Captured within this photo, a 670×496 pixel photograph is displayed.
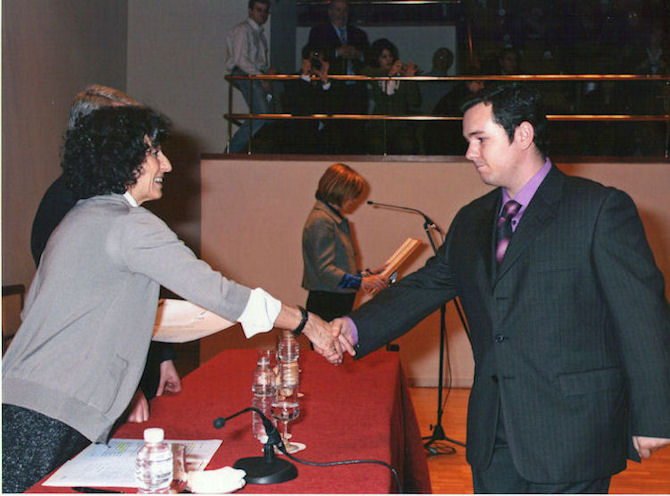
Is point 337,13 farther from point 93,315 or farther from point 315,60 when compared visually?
point 93,315

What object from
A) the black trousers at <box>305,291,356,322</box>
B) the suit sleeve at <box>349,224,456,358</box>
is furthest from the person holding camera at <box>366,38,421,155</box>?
the suit sleeve at <box>349,224,456,358</box>

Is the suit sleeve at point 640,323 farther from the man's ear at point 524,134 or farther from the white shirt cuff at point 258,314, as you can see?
the white shirt cuff at point 258,314

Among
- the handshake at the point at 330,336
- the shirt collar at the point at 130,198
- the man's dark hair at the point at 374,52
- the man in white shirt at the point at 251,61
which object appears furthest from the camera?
the man's dark hair at the point at 374,52

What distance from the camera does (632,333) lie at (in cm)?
182

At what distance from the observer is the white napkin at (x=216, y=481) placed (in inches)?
59.3

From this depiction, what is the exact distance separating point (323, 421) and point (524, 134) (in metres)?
1.00

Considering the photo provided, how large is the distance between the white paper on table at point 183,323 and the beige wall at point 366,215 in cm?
412

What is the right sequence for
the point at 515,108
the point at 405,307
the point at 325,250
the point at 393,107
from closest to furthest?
the point at 515,108, the point at 405,307, the point at 325,250, the point at 393,107

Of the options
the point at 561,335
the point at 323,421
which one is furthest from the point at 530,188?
the point at 323,421

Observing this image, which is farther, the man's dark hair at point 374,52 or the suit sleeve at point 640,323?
the man's dark hair at point 374,52

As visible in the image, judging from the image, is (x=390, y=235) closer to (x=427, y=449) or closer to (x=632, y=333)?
(x=427, y=449)

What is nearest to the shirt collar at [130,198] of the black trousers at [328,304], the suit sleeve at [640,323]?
the suit sleeve at [640,323]

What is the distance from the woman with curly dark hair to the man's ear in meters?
0.89

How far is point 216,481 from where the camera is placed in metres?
1.53
